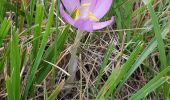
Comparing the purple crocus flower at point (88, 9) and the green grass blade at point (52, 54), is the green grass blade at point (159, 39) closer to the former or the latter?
the purple crocus flower at point (88, 9)

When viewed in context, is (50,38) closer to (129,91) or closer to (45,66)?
(45,66)

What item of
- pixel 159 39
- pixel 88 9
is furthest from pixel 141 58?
pixel 88 9

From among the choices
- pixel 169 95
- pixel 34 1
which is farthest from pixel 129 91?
pixel 34 1

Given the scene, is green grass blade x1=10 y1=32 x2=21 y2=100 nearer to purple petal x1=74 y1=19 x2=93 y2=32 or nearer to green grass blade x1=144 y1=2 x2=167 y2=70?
purple petal x1=74 y1=19 x2=93 y2=32

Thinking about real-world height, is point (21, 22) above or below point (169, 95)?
above

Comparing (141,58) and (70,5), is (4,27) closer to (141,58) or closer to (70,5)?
(70,5)

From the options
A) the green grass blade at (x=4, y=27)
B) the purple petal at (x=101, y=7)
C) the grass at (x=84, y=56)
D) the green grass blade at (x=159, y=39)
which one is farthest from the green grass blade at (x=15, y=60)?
the green grass blade at (x=159, y=39)
